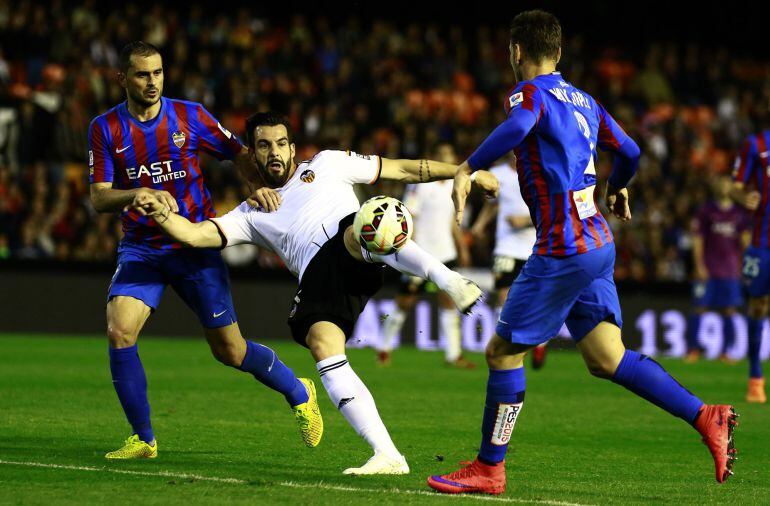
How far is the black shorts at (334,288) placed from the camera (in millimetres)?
6262

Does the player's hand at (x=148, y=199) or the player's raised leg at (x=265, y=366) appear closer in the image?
the player's hand at (x=148, y=199)

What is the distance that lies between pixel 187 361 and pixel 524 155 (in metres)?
8.61

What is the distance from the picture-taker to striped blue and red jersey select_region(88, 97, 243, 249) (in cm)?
695

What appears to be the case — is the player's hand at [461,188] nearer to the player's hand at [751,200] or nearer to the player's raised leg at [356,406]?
the player's raised leg at [356,406]

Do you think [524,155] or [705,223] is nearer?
[524,155]

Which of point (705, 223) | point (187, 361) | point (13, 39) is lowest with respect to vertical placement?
point (187, 361)

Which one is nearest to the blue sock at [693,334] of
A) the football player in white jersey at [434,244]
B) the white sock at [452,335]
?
the football player in white jersey at [434,244]

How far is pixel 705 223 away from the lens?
1683 cm

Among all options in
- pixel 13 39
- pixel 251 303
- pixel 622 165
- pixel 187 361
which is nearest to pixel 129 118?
pixel 622 165

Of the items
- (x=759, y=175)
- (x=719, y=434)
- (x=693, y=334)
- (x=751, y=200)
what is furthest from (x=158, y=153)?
(x=693, y=334)

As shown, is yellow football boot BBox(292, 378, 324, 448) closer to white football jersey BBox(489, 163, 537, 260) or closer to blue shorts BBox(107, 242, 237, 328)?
blue shorts BBox(107, 242, 237, 328)

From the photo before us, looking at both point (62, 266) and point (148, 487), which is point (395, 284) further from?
point (148, 487)

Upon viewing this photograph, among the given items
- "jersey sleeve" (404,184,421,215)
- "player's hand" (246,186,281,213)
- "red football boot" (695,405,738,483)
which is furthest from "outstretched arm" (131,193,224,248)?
"jersey sleeve" (404,184,421,215)

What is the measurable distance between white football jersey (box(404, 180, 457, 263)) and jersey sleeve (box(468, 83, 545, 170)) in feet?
28.4
